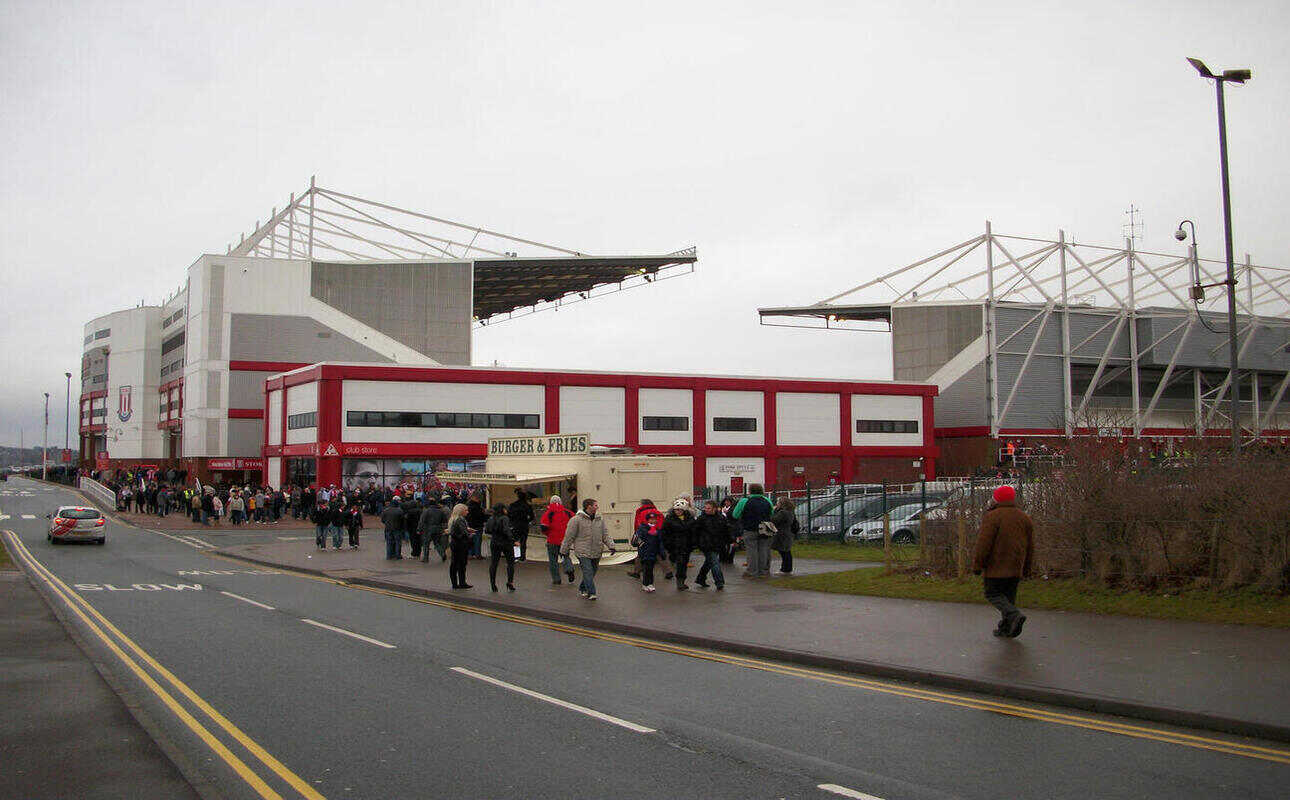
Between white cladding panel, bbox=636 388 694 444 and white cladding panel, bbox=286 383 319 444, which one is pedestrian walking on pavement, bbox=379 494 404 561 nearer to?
white cladding panel, bbox=286 383 319 444

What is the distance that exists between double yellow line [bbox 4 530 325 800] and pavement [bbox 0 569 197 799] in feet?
1.24

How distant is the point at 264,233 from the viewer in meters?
73.1

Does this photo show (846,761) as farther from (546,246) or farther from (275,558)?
(546,246)

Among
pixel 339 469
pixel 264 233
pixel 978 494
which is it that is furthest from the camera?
pixel 264 233

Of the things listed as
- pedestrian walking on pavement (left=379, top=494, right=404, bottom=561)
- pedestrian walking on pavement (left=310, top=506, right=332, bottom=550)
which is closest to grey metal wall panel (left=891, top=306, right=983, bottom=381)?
pedestrian walking on pavement (left=310, top=506, right=332, bottom=550)

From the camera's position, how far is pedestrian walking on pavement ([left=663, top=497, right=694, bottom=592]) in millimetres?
16688

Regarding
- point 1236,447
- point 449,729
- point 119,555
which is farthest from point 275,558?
point 1236,447

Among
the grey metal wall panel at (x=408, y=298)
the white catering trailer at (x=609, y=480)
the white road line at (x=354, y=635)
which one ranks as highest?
the grey metal wall panel at (x=408, y=298)

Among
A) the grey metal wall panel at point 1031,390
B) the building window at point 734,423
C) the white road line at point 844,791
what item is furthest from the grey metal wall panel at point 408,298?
the white road line at point 844,791

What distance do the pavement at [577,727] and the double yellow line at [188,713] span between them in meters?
0.03

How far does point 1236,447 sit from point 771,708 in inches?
391

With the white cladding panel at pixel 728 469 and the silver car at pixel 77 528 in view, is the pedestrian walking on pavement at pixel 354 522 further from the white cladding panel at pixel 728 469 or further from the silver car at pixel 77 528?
the white cladding panel at pixel 728 469

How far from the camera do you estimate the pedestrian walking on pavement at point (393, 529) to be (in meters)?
24.4

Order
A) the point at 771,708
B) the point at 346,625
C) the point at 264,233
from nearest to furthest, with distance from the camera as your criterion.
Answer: the point at 771,708, the point at 346,625, the point at 264,233
